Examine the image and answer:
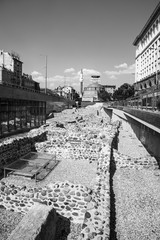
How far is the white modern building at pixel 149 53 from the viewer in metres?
49.5

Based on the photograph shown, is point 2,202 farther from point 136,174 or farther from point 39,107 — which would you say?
point 39,107

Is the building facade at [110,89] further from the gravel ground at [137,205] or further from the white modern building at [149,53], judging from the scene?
the gravel ground at [137,205]

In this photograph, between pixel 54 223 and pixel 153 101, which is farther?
pixel 153 101

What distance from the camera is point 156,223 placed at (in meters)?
6.77

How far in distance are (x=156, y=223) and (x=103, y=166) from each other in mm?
4211

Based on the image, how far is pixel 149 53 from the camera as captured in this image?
58.2 meters

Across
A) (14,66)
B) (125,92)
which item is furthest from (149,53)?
(14,66)

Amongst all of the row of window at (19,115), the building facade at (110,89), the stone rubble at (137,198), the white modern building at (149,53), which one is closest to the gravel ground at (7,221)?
the stone rubble at (137,198)

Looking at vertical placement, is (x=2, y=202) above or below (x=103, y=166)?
below

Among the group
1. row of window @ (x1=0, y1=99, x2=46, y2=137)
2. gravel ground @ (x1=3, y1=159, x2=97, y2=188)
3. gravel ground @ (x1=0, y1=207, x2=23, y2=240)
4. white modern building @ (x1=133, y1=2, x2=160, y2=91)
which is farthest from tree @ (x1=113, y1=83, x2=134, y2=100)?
gravel ground @ (x1=0, y1=207, x2=23, y2=240)

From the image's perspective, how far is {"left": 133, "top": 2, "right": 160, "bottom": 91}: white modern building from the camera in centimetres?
4953

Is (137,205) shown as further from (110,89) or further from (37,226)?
(110,89)

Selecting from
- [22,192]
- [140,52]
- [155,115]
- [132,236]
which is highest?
[140,52]

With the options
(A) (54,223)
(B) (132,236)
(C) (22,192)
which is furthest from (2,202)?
(B) (132,236)
